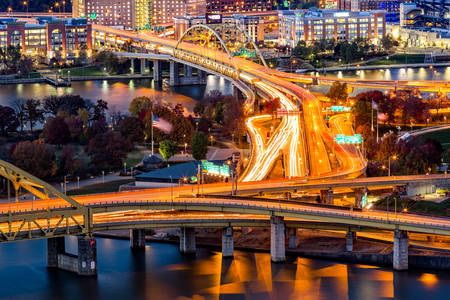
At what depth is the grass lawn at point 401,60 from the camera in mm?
146375

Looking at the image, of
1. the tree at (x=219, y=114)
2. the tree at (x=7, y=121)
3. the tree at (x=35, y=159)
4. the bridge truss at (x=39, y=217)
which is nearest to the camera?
the bridge truss at (x=39, y=217)

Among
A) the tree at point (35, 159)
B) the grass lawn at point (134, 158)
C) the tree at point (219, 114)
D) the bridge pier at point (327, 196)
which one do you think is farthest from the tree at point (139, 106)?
the bridge pier at point (327, 196)

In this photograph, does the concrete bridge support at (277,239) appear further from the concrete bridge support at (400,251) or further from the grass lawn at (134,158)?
the grass lawn at (134,158)

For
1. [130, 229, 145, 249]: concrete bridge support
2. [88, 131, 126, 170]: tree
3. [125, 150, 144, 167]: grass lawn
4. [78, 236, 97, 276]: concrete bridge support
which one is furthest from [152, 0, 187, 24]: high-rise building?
[78, 236, 97, 276]: concrete bridge support

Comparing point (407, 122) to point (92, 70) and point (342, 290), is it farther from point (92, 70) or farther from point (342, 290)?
point (92, 70)

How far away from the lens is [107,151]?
73.2 meters

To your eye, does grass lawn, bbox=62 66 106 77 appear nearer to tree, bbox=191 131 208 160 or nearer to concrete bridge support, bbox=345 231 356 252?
tree, bbox=191 131 208 160

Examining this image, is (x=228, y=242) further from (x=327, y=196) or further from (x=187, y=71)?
(x=187, y=71)

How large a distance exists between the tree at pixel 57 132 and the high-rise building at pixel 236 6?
4138 inches

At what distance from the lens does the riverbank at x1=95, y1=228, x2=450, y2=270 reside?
5172cm

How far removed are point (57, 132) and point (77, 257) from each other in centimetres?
2919

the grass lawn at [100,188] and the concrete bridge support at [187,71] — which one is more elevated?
the concrete bridge support at [187,71]

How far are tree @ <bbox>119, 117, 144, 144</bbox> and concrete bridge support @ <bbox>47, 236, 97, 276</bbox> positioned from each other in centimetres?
2877

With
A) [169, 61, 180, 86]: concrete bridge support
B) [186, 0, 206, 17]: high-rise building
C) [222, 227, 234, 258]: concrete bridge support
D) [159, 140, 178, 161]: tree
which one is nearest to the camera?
[222, 227, 234, 258]: concrete bridge support
